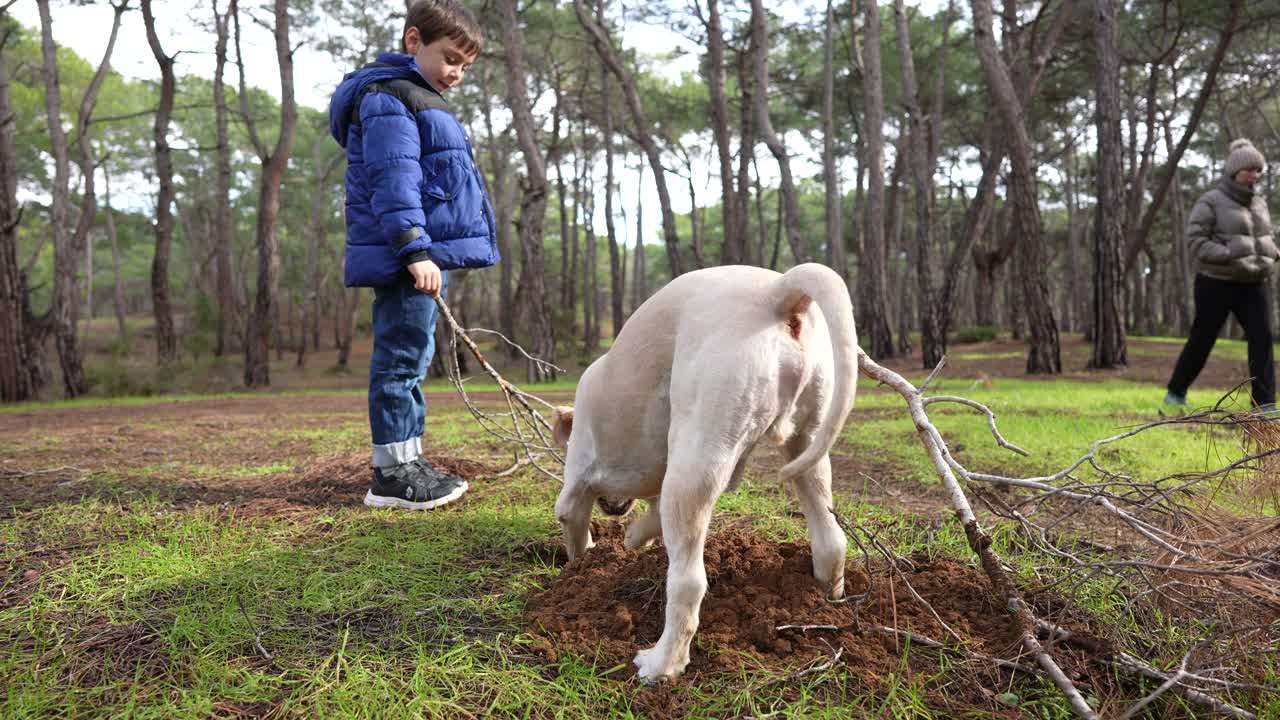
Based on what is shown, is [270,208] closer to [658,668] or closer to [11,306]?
[11,306]

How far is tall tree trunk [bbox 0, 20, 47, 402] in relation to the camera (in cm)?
1146

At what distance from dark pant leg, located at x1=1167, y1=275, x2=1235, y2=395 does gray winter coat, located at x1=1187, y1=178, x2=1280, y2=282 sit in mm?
92

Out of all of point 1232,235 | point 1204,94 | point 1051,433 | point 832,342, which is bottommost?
point 1051,433

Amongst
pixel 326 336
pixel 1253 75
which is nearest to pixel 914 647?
pixel 1253 75

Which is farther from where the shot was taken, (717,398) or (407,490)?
(407,490)

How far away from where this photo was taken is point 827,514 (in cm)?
214

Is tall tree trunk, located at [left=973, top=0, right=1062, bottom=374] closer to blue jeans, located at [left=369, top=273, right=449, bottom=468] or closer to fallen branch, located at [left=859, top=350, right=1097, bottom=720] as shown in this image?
blue jeans, located at [left=369, top=273, right=449, bottom=468]

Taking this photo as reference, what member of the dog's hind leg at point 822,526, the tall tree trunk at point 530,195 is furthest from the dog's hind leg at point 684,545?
the tall tree trunk at point 530,195

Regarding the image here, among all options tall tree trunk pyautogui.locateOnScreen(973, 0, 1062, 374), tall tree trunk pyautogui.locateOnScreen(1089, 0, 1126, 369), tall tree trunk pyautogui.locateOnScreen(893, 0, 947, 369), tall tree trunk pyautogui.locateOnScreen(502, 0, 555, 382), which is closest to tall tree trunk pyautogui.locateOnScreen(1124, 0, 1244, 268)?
tall tree trunk pyautogui.locateOnScreen(1089, 0, 1126, 369)

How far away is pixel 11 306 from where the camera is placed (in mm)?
11523

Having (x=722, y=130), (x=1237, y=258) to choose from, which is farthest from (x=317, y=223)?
(x=1237, y=258)

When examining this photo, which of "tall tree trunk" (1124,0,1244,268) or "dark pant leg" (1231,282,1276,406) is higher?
"tall tree trunk" (1124,0,1244,268)

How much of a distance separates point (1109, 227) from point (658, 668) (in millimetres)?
11983

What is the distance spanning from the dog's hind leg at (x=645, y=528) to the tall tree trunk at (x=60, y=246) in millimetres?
14403
